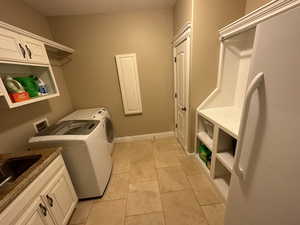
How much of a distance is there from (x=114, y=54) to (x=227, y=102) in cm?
209

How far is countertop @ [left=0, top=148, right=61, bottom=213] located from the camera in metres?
0.76

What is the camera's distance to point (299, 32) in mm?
480

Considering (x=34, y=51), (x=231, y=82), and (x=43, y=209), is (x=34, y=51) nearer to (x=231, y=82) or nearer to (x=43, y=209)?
(x=43, y=209)

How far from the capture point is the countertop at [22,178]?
2.50 feet

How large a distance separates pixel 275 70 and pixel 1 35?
1.93 metres

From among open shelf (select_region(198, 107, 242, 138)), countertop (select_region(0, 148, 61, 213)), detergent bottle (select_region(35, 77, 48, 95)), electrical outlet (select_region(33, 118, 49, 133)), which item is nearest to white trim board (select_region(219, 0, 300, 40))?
open shelf (select_region(198, 107, 242, 138))

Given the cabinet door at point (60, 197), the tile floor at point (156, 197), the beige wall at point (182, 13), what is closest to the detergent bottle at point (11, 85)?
the cabinet door at point (60, 197)

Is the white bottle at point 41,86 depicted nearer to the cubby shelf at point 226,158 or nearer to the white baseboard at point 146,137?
the white baseboard at point 146,137

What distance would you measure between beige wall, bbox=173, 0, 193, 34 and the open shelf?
122cm

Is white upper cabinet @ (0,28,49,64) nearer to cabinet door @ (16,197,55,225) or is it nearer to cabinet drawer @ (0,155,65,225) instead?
cabinet drawer @ (0,155,65,225)

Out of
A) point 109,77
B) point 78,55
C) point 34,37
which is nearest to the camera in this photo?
point 34,37

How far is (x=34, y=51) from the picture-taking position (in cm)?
143

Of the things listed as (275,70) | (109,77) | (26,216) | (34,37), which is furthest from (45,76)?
(275,70)

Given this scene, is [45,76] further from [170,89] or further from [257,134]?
[257,134]
